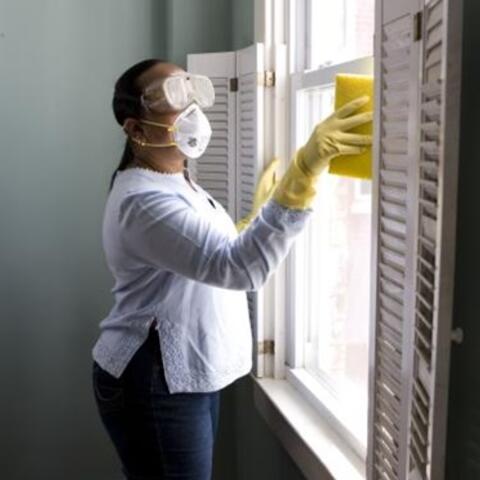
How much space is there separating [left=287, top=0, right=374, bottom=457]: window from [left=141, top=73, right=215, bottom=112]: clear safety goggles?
0.32 m

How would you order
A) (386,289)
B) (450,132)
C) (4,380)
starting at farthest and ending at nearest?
(4,380)
(386,289)
(450,132)

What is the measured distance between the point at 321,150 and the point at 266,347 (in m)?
0.95

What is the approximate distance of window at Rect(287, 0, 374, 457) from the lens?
1725mm

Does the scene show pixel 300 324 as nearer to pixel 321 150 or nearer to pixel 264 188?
pixel 264 188

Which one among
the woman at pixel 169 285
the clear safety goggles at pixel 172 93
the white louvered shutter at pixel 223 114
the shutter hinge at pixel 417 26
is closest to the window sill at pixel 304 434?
the woman at pixel 169 285

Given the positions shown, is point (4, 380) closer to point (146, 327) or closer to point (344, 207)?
point (146, 327)

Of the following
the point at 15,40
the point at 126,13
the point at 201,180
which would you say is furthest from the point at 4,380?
the point at 126,13

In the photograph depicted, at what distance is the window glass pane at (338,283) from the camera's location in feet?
5.74

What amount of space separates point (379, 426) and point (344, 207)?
724 millimetres

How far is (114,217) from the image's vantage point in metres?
1.57

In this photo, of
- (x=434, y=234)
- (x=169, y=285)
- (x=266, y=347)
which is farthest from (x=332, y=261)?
(x=434, y=234)

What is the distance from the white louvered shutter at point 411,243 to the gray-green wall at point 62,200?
1.25 m

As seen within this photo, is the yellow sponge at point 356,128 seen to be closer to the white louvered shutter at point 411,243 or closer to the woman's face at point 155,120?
the white louvered shutter at point 411,243

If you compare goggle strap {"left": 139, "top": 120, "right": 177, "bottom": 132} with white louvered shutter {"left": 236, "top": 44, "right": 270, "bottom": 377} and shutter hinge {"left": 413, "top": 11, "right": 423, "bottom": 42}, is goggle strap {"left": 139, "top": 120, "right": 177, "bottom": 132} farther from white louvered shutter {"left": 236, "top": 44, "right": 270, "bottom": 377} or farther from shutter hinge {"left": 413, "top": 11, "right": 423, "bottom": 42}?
shutter hinge {"left": 413, "top": 11, "right": 423, "bottom": 42}
